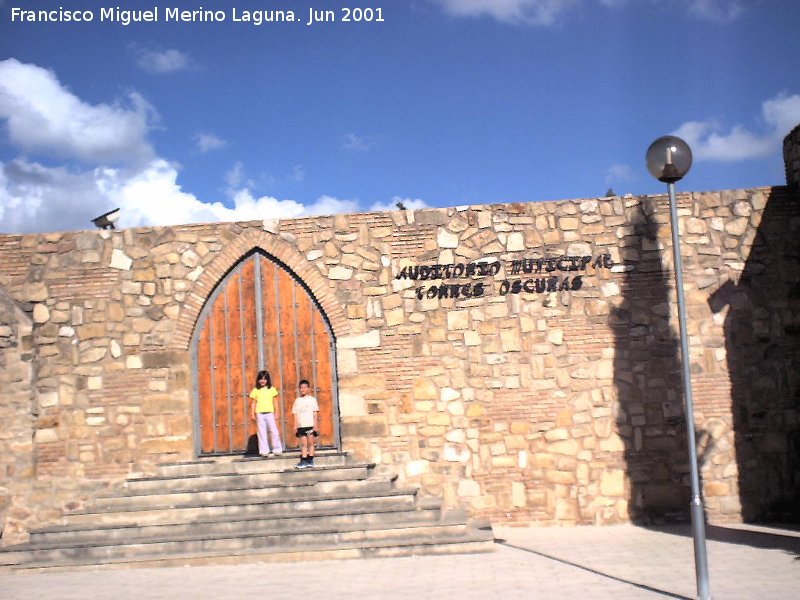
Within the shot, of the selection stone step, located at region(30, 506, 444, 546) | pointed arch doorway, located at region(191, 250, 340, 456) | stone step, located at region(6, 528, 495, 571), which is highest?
pointed arch doorway, located at region(191, 250, 340, 456)

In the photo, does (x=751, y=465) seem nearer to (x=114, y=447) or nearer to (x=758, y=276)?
(x=758, y=276)

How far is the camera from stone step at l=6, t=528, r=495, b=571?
361 inches

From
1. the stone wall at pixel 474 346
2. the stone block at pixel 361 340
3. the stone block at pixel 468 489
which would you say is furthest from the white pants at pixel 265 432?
the stone block at pixel 468 489

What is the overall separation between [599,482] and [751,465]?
6.26ft

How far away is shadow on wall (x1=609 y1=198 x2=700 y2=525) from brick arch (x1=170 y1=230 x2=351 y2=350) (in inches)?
150

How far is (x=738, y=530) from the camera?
9984mm

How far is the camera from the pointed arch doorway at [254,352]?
36.6 ft

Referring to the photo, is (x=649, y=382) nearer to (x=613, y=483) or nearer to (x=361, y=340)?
(x=613, y=483)

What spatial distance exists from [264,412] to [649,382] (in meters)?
4.92

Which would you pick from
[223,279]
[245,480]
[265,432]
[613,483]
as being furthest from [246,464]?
[613,483]

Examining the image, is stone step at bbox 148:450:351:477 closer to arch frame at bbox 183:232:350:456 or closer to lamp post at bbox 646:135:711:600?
arch frame at bbox 183:232:350:456

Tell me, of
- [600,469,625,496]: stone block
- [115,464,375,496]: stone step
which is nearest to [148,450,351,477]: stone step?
[115,464,375,496]: stone step

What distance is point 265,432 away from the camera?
1075 cm

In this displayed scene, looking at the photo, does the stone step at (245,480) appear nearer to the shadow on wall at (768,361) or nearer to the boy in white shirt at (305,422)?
the boy in white shirt at (305,422)
